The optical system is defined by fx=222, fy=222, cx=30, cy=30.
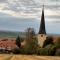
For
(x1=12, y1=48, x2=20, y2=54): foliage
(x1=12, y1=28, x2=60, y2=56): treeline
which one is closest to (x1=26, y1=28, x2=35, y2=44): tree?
(x1=12, y1=28, x2=60, y2=56): treeline

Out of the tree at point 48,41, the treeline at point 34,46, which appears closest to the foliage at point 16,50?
the treeline at point 34,46

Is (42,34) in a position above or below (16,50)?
above

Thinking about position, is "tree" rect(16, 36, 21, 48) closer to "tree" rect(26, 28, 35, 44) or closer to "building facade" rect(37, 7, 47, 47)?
"tree" rect(26, 28, 35, 44)

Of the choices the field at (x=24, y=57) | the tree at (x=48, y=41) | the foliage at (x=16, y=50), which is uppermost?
the tree at (x=48, y=41)

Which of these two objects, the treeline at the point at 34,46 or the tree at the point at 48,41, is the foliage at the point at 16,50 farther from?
the tree at the point at 48,41

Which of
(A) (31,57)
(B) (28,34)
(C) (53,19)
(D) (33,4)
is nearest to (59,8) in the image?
(C) (53,19)

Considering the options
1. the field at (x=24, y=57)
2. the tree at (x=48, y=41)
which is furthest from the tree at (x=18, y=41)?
the tree at (x=48, y=41)

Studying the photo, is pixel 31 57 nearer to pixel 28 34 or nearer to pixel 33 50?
pixel 33 50

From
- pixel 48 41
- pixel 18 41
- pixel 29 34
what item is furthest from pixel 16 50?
pixel 48 41

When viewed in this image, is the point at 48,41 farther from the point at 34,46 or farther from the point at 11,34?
the point at 11,34

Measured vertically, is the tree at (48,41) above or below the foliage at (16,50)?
above

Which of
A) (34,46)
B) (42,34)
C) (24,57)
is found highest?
(42,34)

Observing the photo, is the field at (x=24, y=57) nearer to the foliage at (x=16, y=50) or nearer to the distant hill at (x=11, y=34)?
the foliage at (x=16, y=50)

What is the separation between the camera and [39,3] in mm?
2203
